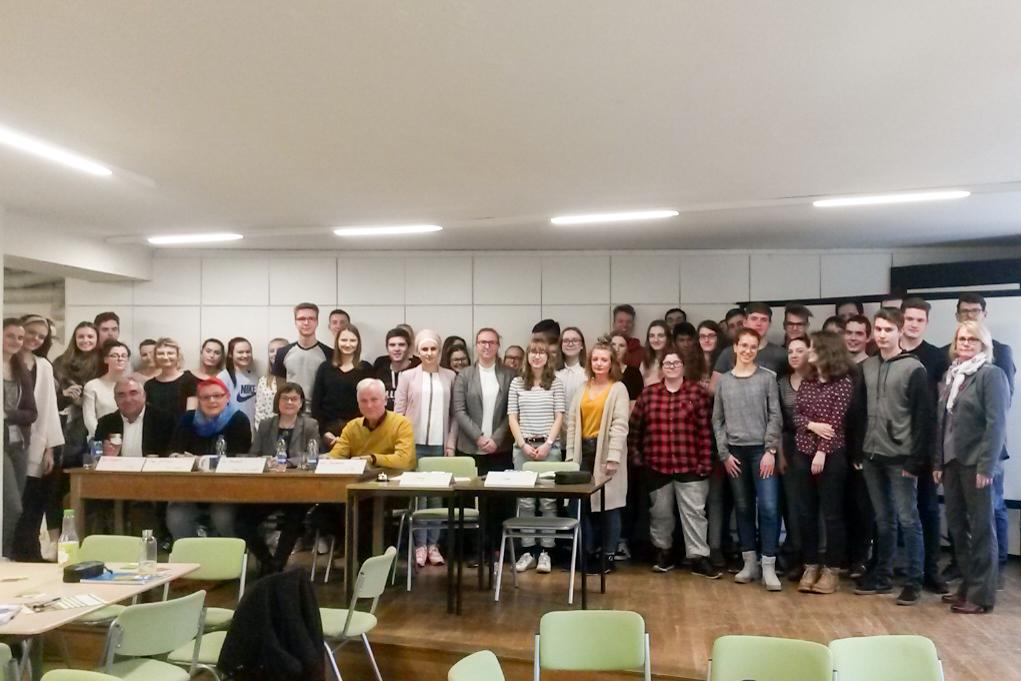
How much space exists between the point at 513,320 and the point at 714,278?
1.94 metres

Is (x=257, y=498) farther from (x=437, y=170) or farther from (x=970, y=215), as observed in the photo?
(x=970, y=215)

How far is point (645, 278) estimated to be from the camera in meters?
8.34

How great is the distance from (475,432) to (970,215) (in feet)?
13.2

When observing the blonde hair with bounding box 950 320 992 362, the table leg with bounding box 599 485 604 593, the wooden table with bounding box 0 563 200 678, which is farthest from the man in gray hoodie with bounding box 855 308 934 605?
the wooden table with bounding box 0 563 200 678

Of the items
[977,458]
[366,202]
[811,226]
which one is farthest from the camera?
[811,226]

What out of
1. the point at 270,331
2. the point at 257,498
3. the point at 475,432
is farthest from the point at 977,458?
the point at 270,331

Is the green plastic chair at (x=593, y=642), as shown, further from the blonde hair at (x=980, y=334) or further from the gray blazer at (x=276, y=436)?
the gray blazer at (x=276, y=436)

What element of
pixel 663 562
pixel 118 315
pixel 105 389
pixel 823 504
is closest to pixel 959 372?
pixel 823 504

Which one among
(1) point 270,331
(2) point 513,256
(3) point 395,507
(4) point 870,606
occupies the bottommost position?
(4) point 870,606

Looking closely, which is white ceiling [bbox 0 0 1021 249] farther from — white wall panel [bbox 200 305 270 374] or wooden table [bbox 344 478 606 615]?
white wall panel [bbox 200 305 270 374]

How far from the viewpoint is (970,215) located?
6.56 metres

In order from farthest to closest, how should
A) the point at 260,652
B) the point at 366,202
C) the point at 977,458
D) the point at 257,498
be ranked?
the point at 366,202 < the point at 257,498 < the point at 977,458 < the point at 260,652

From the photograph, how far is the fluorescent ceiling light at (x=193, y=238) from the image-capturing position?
7.59 m

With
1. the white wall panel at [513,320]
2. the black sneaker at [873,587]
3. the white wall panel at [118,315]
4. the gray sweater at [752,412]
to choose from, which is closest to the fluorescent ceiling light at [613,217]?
the gray sweater at [752,412]
